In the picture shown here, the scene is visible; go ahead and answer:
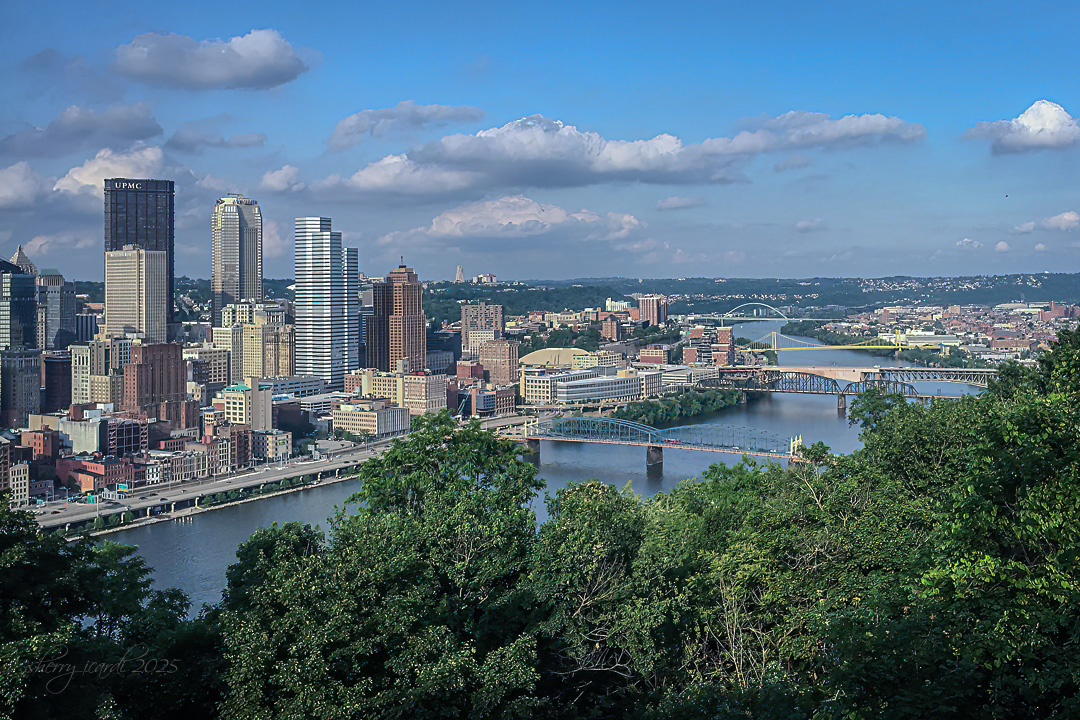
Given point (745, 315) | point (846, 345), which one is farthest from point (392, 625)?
point (745, 315)

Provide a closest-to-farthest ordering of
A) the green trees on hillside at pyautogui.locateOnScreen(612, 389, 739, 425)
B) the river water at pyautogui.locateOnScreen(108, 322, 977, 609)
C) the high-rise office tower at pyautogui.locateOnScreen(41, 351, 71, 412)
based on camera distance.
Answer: the river water at pyautogui.locateOnScreen(108, 322, 977, 609)
the high-rise office tower at pyautogui.locateOnScreen(41, 351, 71, 412)
the green trees on hillside at pyautogui.locateOnScreen(612, 389, 739, 425)

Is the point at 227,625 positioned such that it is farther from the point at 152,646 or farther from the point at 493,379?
the point at 493,379

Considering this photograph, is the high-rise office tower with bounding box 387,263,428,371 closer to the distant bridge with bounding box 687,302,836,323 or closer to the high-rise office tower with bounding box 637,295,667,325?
the high-rise office tower with bounding box 637,295,667,325

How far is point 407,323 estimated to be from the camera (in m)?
32.0

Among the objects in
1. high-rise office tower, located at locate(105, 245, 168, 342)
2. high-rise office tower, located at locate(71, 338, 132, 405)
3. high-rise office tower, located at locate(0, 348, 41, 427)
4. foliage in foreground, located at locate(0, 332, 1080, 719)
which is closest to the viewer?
foliage in foreground, located at locate(0, 332, 1080, 719)

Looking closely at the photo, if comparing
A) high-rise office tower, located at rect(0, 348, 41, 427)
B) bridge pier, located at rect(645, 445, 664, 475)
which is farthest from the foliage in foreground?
high-rise office tower, located at rect(0, 348, 41, 427)

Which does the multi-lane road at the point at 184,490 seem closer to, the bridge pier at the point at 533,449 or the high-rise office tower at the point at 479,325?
the bridge pier at the point at 533,449

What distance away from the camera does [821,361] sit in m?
37.5

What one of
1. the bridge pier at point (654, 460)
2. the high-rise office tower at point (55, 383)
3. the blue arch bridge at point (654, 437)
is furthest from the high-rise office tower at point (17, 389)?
the bridge pier at point (654, 460)

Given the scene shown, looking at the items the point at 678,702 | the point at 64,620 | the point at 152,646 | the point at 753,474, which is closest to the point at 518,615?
the point at 678,702

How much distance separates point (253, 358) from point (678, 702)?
2946cm

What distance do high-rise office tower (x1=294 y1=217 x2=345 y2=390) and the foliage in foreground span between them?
86.0ft

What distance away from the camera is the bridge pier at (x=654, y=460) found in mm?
16909

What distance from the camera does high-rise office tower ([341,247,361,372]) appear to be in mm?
31891
